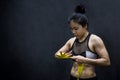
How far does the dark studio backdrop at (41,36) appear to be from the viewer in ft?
10.6

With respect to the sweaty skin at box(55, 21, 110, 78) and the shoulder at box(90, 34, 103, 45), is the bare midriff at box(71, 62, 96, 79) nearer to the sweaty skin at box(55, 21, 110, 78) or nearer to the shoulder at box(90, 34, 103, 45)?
the sweaty skin at box(55, 21, 110, 78)

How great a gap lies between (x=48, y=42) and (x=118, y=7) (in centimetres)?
94

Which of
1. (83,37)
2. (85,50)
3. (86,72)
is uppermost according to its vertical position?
(83,37)

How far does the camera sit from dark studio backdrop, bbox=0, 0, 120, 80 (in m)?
3.23

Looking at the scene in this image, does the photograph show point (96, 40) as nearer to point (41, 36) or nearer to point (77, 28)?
point (77, 28)

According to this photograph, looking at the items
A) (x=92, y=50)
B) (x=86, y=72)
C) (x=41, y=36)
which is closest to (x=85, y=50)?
(x=92, y=50)

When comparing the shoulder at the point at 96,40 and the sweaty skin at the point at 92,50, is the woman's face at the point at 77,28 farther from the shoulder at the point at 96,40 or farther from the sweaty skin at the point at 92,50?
the shoulder at the point at 96,40

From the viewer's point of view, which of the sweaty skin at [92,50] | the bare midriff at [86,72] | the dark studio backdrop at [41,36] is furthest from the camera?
the dark studio backdrop at [41,36]

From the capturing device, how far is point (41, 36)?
3.50 m

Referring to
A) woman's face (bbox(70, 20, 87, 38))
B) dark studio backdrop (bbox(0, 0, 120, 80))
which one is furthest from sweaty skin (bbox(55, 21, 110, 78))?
dark studio backdrop (bbox(0, 0, 120, 80))

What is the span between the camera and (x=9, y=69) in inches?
143

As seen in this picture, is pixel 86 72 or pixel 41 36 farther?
pixel 41 36

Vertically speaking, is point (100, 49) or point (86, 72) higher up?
point (100, 49)

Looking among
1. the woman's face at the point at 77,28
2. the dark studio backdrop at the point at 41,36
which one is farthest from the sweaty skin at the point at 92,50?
the dark studio backdrop at the point at 41,36
